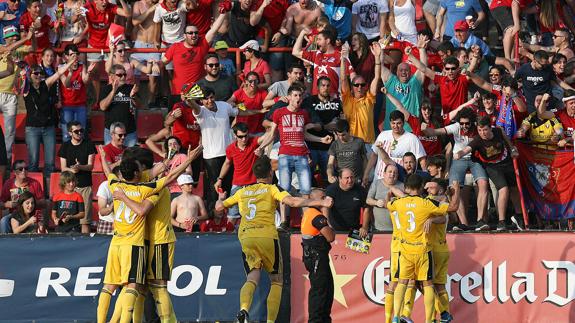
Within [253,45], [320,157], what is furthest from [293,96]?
[253,45]

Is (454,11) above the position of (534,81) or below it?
above

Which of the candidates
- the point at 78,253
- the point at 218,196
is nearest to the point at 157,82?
the point at 218,196

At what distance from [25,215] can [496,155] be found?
7055 mm

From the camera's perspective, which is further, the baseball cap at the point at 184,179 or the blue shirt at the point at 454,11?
the blue shirt at the point at 454,11

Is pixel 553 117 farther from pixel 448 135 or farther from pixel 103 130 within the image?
pixel 103 130

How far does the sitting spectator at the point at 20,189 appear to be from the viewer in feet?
63.7

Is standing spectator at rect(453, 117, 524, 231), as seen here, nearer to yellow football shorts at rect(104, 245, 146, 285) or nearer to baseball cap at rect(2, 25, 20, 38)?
yellow football shorts at rect(104, 245, 146, 285)

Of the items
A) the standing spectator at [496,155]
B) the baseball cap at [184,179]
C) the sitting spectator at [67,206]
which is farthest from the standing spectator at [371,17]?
the sitting spectator at [67,206]

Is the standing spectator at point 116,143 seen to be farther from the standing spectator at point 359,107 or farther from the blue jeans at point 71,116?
the standing spectator at point 359,107

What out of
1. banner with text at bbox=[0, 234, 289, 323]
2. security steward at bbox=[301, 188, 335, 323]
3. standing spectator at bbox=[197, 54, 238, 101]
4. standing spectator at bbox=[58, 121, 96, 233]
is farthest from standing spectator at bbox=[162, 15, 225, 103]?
security steward at bbox=[301, 188, 335, 323]

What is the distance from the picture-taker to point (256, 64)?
839 inches

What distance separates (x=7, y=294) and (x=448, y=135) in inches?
283

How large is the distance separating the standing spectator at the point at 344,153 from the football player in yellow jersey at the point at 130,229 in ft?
15.6

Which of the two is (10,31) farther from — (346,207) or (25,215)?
(346,207)
